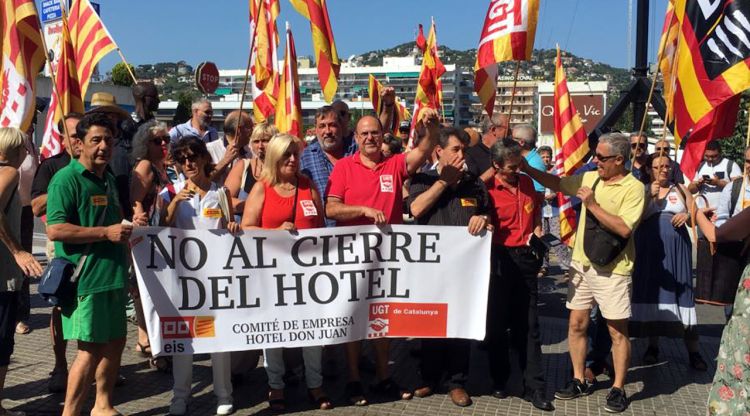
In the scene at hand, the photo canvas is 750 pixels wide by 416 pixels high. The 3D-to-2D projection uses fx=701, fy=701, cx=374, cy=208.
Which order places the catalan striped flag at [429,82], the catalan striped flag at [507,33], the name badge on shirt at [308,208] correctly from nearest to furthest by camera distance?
1. the name badge on shirt at [308,208]
2. the catalan striped flag at [507,33]
3. the catalan striped flag at [429,82]

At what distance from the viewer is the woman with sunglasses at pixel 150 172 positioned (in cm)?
499

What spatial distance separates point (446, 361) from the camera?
5258 millimetres

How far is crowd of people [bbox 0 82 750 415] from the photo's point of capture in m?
4.21

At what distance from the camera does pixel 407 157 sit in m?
4.97

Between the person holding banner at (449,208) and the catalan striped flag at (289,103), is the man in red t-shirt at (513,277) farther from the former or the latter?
the catalan striped flag at (289,103)

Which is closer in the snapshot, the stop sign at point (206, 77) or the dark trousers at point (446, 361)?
the dark trousers at point (446, 361)

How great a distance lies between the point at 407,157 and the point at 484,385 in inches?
76.0

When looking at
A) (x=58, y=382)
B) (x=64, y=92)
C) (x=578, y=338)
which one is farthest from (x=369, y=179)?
(x=64, y=92)

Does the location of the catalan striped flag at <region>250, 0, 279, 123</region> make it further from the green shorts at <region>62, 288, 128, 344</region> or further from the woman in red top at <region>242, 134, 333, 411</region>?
the green shorts at <region>62, 288, 128, 344</region>

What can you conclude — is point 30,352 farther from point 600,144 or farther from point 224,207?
point 600,144

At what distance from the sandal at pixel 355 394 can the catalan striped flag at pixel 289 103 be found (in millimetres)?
2813

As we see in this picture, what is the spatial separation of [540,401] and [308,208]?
213 centimetres

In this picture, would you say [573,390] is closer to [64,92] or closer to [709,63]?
[709,63]

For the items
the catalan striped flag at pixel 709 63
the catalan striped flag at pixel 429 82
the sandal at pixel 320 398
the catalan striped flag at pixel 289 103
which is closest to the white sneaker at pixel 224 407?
the sandal at pixel 320 398
